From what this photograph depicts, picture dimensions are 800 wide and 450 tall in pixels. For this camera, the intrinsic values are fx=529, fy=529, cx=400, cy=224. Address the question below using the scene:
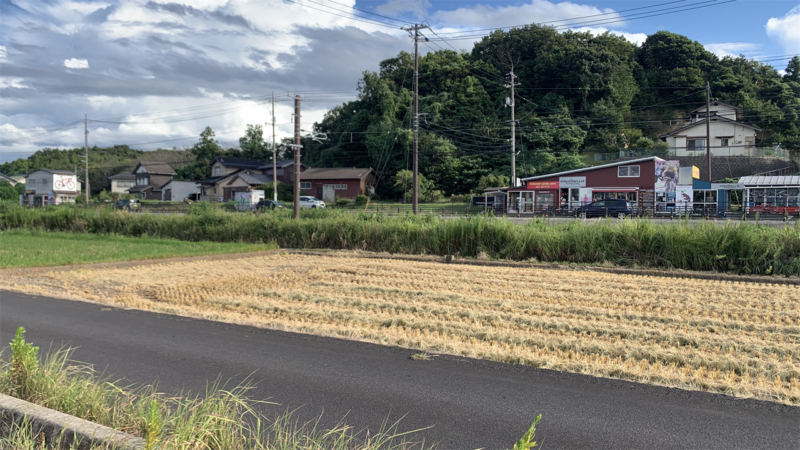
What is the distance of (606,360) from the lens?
18.9 feet

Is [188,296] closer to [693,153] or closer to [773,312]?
[773,312]

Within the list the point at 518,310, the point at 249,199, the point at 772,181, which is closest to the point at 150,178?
the point at 249,199

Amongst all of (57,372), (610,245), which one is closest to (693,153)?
(610,245)

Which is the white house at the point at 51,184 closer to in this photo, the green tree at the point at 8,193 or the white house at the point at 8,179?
the white house at the point at 8,179

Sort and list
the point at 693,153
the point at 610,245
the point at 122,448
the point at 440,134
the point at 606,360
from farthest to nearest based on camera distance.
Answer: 1. the point at 440,134
2. the point at 693,153
3. the point at 610,245
4. the point at 606,360
5. the point at 122,448

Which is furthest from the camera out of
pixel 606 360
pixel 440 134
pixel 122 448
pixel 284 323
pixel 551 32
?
pixel 551 32

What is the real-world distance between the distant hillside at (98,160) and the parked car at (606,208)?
229ft

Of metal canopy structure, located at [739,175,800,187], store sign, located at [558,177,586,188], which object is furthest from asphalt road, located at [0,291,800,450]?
metal canopy structure, located at [739,175,800,187]

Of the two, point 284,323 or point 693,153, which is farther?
point 693,153

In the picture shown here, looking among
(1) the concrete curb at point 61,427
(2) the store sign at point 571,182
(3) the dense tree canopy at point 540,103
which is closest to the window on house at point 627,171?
(2) the store sign at point 571,182

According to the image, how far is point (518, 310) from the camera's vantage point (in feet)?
27.6

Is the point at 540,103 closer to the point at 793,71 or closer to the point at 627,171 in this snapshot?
the point at 627,171

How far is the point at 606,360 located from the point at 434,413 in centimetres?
246

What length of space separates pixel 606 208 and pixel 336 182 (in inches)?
1309
